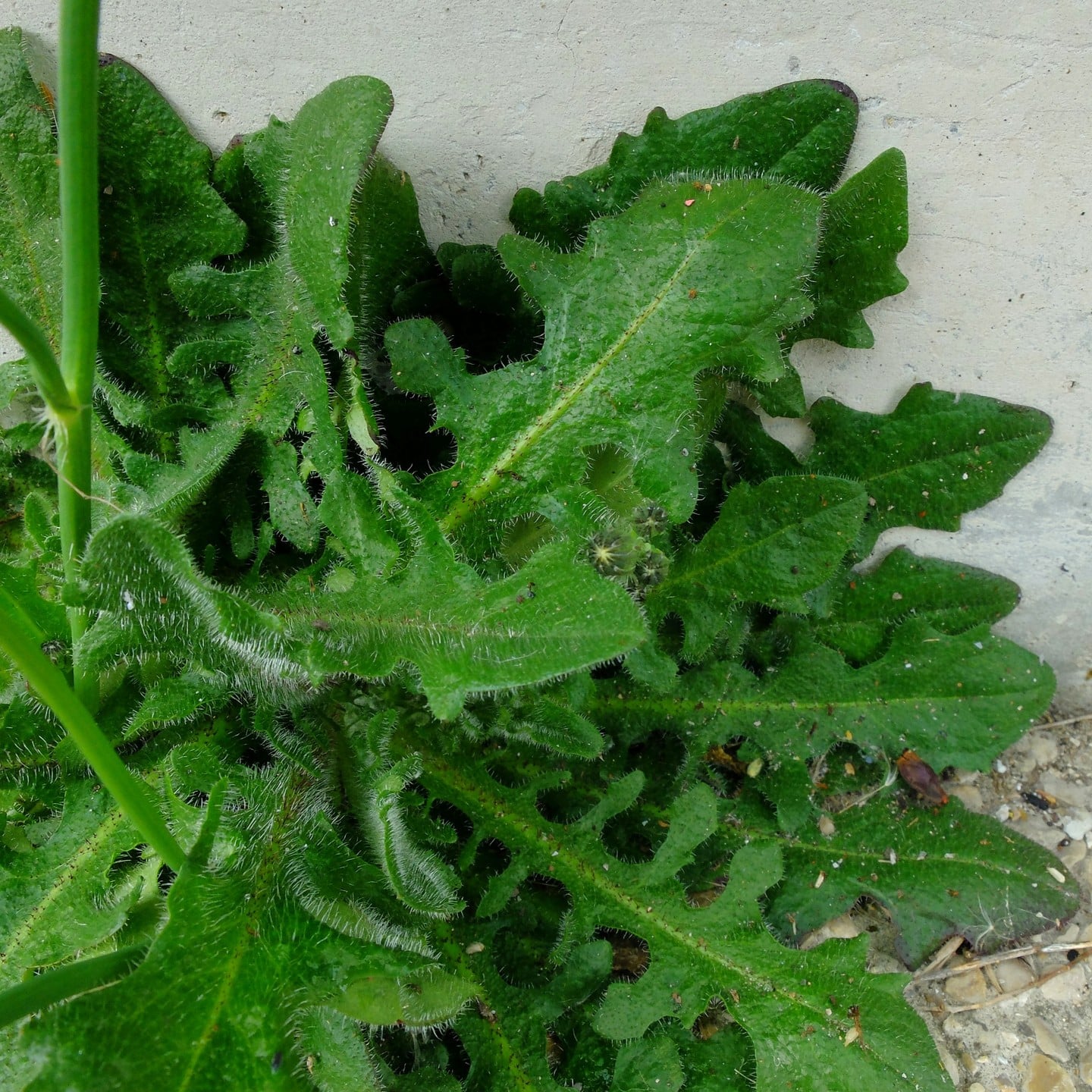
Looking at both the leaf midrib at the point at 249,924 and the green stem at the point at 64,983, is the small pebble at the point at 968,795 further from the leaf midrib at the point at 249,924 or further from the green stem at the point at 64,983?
the green stem at the point at 64,983

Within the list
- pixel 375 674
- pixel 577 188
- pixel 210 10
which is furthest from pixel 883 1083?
pixel 210 10

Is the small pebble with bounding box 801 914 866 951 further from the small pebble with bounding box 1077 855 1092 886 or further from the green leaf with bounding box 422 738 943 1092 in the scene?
the small pebble with bounding box 1077 855 1092 886

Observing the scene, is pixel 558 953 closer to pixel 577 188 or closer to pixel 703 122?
pixel 577 188

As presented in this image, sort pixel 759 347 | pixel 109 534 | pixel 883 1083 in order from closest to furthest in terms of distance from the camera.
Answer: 1. pixel 109 534
2. pixel 883 1083
3. pixel 759 347

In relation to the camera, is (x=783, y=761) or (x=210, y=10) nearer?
(x=210, y=10)

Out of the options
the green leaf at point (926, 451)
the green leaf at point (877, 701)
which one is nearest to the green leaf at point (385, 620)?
the green leaf at point (877, 701)

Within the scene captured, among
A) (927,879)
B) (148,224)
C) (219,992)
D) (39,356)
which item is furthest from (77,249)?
(927,879)
